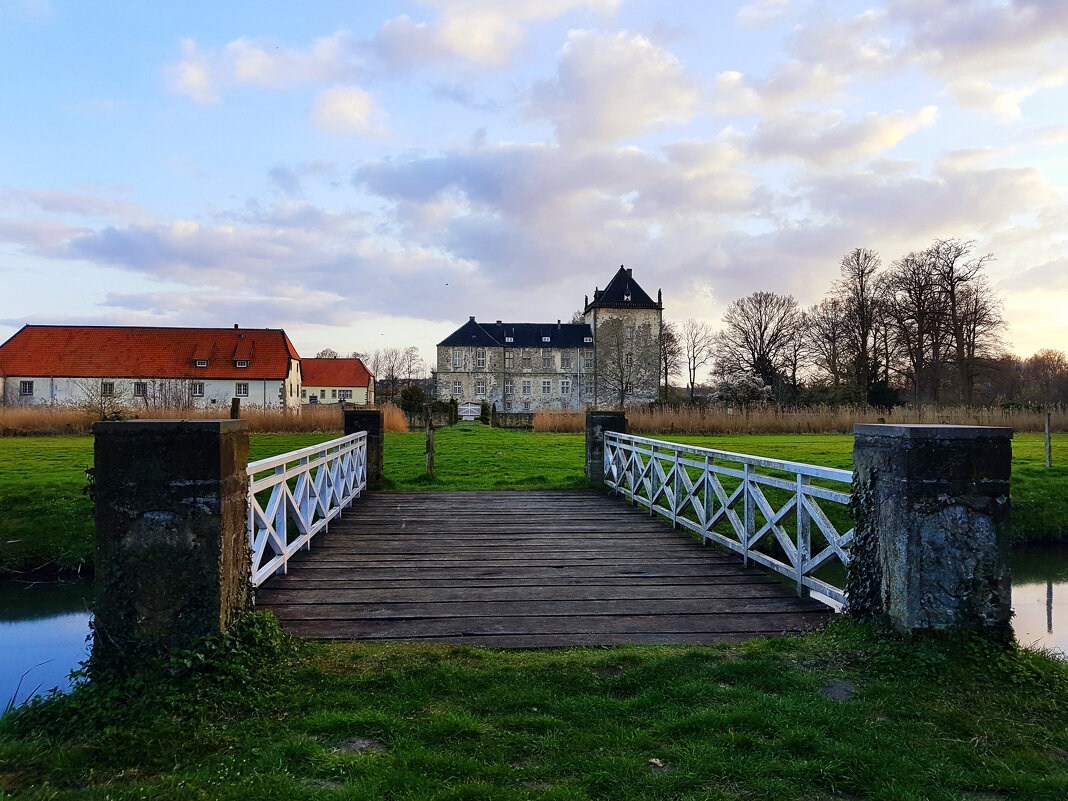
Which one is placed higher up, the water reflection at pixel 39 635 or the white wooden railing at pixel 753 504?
the white wooden railing at pixel 753 504

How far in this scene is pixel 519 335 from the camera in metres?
66.6

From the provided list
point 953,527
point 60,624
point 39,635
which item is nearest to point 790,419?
point 953,527

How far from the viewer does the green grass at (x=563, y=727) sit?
2.32 metres

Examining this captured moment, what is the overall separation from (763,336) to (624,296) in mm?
17322

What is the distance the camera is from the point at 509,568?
5.79 metres

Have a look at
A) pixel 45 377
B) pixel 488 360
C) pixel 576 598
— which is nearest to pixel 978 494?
pixel 576 598

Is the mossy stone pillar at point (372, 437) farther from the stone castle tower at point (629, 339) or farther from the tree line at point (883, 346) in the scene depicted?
the stone castle tower at point (629, 339)

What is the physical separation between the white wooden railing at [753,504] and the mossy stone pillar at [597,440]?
9.7 inches

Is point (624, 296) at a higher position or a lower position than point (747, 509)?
higher

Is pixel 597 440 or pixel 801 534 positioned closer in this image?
pixel 801 534

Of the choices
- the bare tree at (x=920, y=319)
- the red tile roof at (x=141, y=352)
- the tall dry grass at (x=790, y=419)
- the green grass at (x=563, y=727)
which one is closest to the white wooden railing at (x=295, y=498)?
the green grass at (x=563, y=727)

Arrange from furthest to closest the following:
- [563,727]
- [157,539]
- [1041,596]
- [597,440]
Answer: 1. [597,440]
2. [1041,596]
3. [157,539]
4. [563,727]

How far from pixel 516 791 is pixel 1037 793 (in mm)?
1782

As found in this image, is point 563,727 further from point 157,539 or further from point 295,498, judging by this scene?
point 295,498
